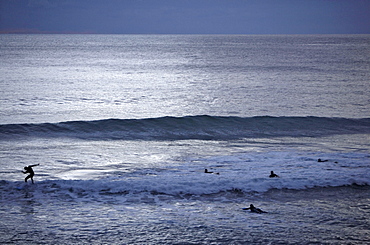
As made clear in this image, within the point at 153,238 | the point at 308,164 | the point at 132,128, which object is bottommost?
the point at 153,238

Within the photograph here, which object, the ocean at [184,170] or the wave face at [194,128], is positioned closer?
the ocean at [184,170]

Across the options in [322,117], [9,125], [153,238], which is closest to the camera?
[153,238]

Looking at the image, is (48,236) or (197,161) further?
(197,161)

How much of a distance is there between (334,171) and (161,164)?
21.1ft

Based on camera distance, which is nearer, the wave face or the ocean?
the ocean

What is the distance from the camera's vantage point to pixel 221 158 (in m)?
15.8

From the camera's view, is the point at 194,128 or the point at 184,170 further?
the point at 194,128

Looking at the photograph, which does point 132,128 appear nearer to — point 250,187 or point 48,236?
point 250,187

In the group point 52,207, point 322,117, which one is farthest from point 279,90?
point 52,207

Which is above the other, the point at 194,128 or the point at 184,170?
the point at 194,128

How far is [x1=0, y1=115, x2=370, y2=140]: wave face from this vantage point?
2112 centimetres

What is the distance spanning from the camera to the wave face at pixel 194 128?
2112 centimetres

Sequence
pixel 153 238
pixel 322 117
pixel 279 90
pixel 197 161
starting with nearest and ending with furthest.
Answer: pixel 153 238 → pixel 197 161 → pixel 322 117 → pixel 279 90

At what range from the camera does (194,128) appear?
76.6 feet
